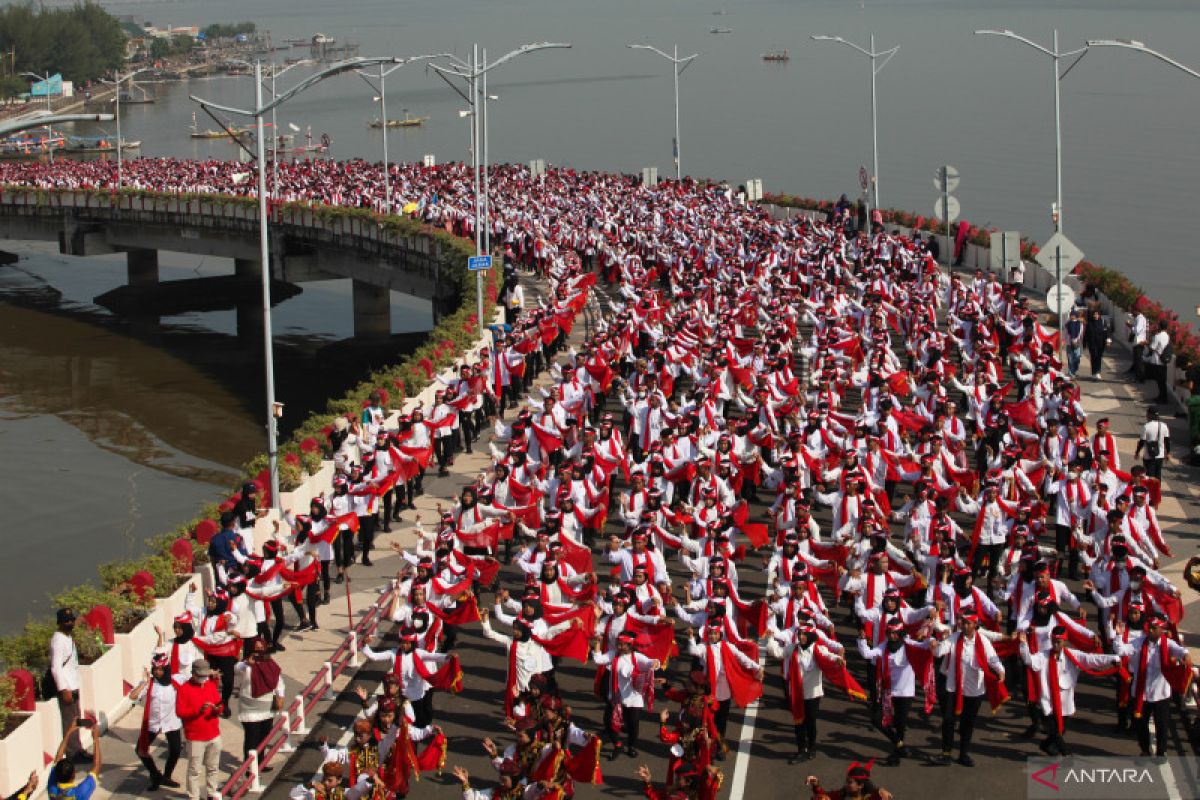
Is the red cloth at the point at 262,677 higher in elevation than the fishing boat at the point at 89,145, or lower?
lower

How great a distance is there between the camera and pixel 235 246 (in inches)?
2495

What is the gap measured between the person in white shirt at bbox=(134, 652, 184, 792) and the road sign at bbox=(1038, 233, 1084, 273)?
19.5 meters

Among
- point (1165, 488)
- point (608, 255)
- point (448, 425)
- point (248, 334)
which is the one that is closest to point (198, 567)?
point (448, 425)

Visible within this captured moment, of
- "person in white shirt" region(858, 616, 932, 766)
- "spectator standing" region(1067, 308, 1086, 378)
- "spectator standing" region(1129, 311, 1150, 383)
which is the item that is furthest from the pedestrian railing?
"spectator standing" region(1129, 311, 1150, 383)

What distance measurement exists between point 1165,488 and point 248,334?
45.9 metres

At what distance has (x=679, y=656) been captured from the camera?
1844cm

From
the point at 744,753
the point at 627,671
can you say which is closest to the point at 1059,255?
the point at 744,753

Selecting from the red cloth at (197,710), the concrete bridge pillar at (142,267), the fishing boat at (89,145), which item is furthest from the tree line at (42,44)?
the red cloth at (197,710)

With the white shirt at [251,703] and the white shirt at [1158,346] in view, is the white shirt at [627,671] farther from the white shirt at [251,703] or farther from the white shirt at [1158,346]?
the white shirt at [1158,346]

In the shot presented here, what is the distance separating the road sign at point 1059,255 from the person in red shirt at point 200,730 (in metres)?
19.4

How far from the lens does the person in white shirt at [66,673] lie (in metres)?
15.8

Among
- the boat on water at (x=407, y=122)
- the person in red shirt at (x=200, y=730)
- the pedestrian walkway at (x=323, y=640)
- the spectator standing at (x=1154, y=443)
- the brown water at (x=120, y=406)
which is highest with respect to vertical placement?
the boat on water at (x=407, y=122)

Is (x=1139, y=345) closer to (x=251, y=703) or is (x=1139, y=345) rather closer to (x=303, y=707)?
(x=303, y=707)

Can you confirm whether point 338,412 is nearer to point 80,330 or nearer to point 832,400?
point 832,400
